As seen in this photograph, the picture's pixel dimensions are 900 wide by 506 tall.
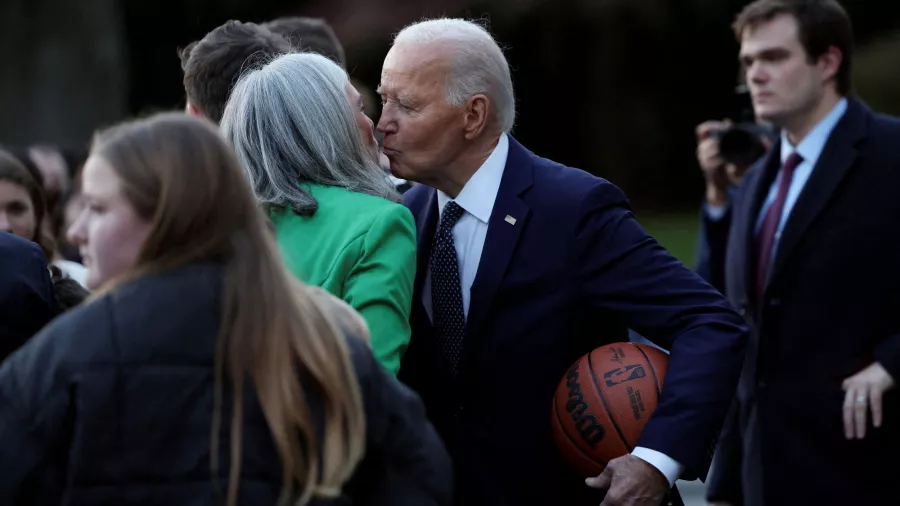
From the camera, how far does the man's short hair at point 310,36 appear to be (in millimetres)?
5297

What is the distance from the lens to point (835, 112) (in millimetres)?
5602

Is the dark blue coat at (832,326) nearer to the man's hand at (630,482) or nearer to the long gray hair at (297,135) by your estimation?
the man's hand at (630,482)

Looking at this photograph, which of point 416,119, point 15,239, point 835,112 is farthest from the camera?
point 835,112

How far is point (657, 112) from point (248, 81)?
13061 millimetres

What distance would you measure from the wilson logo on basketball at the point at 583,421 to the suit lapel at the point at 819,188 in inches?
65.5

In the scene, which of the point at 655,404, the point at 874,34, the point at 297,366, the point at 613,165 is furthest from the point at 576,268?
the point at 613,165

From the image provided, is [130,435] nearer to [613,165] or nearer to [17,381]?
[17,381]

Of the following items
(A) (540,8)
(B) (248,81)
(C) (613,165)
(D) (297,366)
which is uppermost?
(B) (248,81)

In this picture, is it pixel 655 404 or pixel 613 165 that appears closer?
pixel 655 404

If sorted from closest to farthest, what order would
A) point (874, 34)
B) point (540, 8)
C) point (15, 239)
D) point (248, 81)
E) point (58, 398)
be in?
point (58, 398) → point (15, 239) → point (248, 81) → point (874, 34) → point (540, 8)

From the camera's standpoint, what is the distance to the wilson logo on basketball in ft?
12.7

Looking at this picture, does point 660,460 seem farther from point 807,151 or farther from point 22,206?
point 22,206

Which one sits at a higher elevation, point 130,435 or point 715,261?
point 130,435

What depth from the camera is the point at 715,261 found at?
6.79 m
